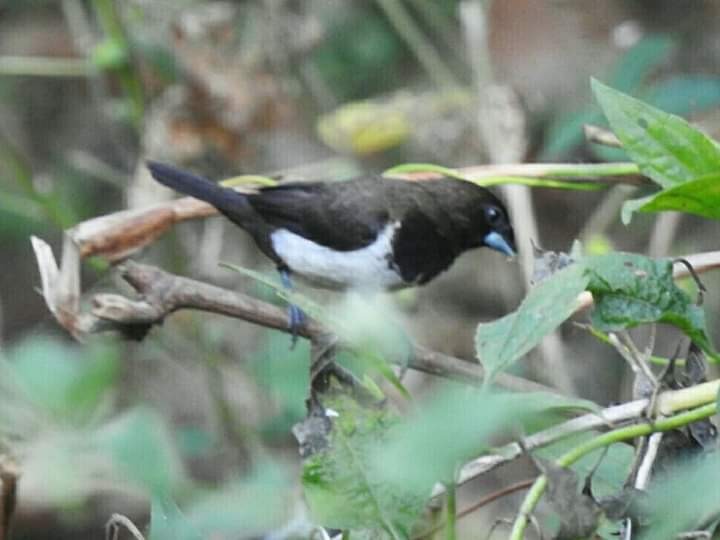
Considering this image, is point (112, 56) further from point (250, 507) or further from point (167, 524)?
point (167, 524)

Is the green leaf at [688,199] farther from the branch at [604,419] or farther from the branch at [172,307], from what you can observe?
the branch at [172,307]

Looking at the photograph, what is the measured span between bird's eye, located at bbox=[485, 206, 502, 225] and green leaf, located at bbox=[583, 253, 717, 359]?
2.12 metres

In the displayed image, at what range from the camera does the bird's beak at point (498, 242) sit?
136 inches

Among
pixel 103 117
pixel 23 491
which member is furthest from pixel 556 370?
pixel 103 117

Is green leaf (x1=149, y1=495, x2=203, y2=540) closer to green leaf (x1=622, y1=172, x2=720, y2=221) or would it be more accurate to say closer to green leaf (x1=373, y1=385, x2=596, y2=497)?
green leaf (x1=373, y1=385, x2=596, y2=497)

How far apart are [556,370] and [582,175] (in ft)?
5.15

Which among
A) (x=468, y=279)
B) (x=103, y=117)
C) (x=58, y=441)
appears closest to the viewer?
(x=58, y=441)

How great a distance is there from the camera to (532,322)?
3.60 feet

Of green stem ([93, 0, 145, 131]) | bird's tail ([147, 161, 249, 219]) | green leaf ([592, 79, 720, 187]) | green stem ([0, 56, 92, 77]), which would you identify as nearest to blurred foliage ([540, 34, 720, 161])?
bird's tail ([147, 161, 249, 219])

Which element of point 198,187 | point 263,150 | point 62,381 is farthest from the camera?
point 263,150

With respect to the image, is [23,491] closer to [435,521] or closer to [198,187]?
[198,187]

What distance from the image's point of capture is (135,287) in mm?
1848

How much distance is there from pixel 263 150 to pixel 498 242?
1.19 meters

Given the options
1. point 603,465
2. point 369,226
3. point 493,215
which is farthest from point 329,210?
point 603,465
